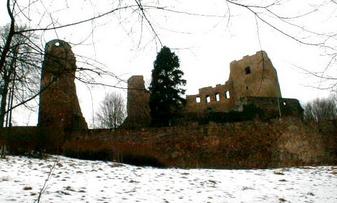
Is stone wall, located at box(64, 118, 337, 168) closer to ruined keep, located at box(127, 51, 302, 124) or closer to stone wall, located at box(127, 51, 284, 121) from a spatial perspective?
ruined keep, located at box(127, 51, 302, 124)

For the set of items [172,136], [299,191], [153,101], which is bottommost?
[299,191]

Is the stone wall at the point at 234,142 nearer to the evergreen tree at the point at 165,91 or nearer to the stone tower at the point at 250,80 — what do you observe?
the evergreen tree at the point at 165,91

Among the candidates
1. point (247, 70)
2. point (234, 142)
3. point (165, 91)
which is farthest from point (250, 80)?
point (234, 142)

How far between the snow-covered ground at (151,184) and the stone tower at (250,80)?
1976 cm

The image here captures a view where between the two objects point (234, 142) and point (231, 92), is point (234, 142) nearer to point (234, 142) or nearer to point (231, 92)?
point (234, 142)

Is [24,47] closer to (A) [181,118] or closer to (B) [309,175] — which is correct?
(B) [309,175]

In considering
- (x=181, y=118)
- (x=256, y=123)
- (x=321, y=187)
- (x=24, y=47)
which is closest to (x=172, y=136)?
(x=256, y=123)

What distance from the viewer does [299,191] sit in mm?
10547

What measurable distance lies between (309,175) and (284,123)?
26.4ft

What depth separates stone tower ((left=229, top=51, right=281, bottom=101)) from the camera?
3334cm

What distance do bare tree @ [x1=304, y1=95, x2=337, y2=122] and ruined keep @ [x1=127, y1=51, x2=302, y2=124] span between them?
1207cm

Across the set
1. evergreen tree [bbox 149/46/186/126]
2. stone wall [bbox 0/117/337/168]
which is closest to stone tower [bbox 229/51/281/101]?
evergreen tree [bbox 149/46/186/126]

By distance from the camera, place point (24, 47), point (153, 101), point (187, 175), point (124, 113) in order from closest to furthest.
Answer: point (24, 47) → point (187, 175) → point (153, 101) → point (124, 113)

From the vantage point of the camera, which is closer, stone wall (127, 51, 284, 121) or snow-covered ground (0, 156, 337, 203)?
snow-covered ground (0, 156, 337, 203)
